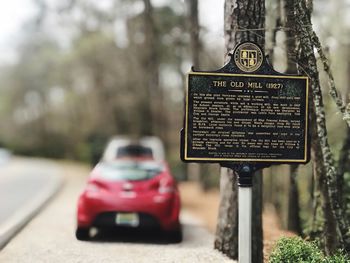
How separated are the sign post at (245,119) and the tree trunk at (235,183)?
0.93 m

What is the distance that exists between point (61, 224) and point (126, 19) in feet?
Answer: 47.4

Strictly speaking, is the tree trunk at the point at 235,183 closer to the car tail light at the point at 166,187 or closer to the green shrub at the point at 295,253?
the car tail light at the point at 166,187

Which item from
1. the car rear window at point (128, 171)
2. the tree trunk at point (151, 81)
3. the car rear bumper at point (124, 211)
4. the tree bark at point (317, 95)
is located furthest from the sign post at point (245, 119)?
the tree trunk at point (151, 81)

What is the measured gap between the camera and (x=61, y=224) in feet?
37.0

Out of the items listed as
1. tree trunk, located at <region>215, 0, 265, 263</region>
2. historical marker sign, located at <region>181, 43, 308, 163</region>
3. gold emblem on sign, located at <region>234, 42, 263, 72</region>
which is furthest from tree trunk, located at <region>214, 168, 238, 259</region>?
gold emblem on sign, located at <region>234, 42, 263, 72</region>

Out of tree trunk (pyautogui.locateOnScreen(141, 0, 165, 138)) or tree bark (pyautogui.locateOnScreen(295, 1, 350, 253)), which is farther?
tree trunk (pyautogui.locateOnScreen(141, 0, 165, 138))

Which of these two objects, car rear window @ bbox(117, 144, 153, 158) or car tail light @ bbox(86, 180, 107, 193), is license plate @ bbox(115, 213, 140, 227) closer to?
car tail light @ bbox(86, 180, 107, 193)

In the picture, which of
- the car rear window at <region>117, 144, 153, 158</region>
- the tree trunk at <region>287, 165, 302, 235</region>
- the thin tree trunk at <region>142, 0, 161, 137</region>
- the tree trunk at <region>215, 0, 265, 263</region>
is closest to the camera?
the tree trunk at <region>215, 0, 265, 263</region>

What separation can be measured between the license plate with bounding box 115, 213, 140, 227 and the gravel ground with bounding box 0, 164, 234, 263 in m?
0.36

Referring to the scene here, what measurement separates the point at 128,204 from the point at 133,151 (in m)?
5.26

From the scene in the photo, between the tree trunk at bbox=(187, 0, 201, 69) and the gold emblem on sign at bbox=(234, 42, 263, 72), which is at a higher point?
the tree trunk at bbox=(187, 0, 201, 69)

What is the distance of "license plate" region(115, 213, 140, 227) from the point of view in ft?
30.3

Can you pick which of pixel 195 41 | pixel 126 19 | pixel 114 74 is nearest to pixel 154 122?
pixel 114 74

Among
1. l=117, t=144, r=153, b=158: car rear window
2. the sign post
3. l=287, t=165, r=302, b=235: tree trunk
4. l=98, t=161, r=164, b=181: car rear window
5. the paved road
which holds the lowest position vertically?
the paved road
